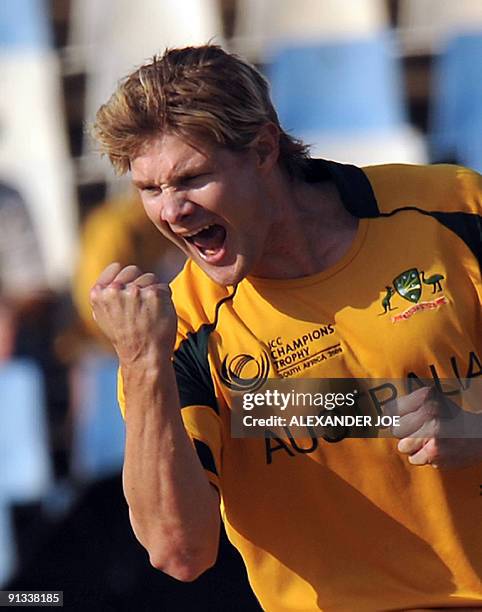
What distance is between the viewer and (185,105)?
2031 millimetres

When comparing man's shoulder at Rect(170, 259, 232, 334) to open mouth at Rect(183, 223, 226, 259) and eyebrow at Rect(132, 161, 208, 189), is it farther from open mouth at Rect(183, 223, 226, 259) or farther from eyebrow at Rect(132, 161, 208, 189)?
eyebrow at Rect(132, 161, 208, 189)

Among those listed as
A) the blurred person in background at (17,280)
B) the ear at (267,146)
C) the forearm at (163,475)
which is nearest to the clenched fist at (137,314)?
the forearm at (163,475)

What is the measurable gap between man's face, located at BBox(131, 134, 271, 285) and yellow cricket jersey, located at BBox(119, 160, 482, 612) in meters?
0.13

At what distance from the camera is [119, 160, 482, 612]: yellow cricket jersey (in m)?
2.19

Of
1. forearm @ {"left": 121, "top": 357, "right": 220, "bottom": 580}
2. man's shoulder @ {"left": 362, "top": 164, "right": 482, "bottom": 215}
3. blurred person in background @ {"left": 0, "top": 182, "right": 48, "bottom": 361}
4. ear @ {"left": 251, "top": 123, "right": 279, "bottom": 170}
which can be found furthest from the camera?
blurred person in background @ {"left": 0, "top": 182, "right": 48, "bottom": 361}

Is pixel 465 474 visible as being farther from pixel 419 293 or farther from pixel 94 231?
pixel 94 231

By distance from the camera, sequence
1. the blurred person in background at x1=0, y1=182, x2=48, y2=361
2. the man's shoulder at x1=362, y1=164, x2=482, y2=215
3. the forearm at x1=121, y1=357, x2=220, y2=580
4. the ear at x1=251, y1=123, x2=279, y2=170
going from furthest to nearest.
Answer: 1. the blurred person in background at x1=0, y1=182, x2=48, y2=361
2. the man's shoulder at x1=362, y1=164, x2=482, y2=215
3. the ear at x1=251, y1=123, x2=279, y2=170
4. the forearm at x1=121, y1=357, x2=220, y2=580

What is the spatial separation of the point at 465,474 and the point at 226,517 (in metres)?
0.41

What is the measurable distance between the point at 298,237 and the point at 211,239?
0.19 meters

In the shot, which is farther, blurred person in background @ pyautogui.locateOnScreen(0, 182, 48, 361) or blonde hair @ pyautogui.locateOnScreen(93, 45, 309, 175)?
blurred person in background @ pyautogui.locateOnScreen(0, 182, 48, 361)

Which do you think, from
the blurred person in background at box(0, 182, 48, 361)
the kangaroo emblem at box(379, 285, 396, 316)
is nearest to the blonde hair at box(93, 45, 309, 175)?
the kangaroo emblem at box(379, 285, 396, 316)

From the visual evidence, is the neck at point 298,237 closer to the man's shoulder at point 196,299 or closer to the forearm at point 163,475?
the man's shoulder at point 196,299

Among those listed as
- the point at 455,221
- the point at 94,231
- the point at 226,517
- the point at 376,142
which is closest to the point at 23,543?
the point at 94,231

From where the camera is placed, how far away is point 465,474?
2209mm
